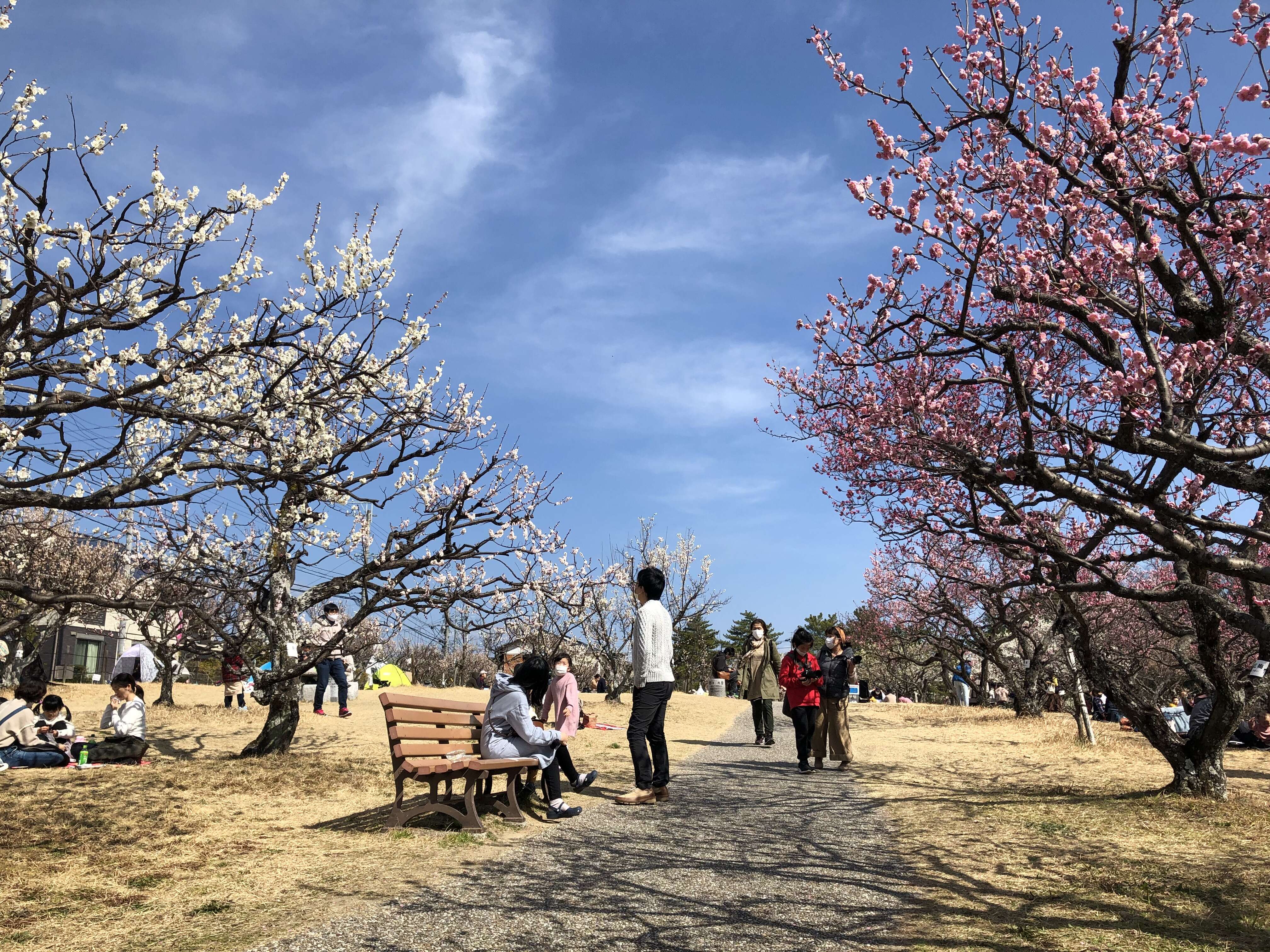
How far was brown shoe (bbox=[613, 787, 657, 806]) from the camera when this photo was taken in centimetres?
776

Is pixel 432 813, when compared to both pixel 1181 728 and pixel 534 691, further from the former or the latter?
pixel 1181 728

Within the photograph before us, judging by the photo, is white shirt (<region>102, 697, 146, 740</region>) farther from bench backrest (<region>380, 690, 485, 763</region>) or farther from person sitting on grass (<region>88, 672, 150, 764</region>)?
bench backrest (<region>380, 690, 485, 763</region>)

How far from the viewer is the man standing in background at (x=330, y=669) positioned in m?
13.8

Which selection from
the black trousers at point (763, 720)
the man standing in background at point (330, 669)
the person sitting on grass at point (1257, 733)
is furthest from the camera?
the person sitting on grass at point (1257, 733)

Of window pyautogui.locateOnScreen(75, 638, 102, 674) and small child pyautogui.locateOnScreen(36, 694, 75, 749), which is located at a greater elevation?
window pyautogui.locateOnScreen(75, 638, 102, 674)

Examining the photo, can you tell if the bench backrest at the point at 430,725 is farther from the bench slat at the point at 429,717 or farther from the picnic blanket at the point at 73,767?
the picnic blanket at the point at 73,767

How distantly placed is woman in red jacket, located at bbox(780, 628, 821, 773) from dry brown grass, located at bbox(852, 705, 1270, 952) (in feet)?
2.51

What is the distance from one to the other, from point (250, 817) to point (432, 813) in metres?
1.57

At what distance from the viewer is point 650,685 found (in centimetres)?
759

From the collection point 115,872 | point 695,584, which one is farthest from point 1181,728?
point 695,584

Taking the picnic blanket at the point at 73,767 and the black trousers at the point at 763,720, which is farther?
the black trousers at the point at 763,720

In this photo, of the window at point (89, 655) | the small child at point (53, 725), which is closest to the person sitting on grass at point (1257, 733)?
the small child at point (53, 725)

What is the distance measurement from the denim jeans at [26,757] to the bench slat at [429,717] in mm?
4867

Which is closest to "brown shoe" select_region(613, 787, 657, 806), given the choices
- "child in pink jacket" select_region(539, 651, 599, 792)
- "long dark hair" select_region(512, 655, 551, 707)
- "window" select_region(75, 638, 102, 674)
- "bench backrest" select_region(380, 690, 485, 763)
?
"child in pink jacket" select_region(539, 651, 599, 792)
